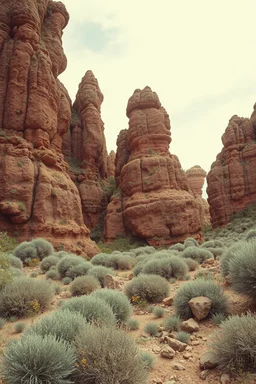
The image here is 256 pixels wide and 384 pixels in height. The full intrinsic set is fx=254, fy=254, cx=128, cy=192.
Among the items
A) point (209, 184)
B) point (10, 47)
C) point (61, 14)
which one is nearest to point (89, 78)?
point (61, 14)

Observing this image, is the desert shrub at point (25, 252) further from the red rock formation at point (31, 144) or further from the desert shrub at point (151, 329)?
the desert shrub at point (151, 329)

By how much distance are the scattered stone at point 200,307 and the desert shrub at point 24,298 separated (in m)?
3.90

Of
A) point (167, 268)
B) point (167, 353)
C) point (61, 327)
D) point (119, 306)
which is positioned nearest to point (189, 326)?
point (167, 353)

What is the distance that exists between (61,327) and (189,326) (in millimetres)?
2695

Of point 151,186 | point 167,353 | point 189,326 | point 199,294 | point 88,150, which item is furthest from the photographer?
point 88,150

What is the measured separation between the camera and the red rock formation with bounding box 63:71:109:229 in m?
37.1

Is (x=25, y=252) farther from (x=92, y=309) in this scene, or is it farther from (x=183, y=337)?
(x=183, y=337)

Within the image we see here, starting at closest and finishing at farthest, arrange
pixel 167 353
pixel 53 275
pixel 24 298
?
pixel 167 353, pixel 24 298, pixel 53 275

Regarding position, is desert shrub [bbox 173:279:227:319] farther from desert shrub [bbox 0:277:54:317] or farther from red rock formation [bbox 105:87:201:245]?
red rock formation [bbox 105:87:201:245]

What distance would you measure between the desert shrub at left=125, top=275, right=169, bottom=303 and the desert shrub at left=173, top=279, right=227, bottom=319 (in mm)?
1336

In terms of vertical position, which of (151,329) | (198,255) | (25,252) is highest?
(25,252)

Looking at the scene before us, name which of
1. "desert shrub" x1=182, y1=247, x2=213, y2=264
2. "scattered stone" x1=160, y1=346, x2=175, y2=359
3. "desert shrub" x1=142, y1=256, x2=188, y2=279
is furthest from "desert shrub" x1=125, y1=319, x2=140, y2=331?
"desert shrub" x1=182, y1=247, x2=213, y2=264

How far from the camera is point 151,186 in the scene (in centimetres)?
3192

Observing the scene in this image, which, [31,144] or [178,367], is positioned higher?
[31,144]
